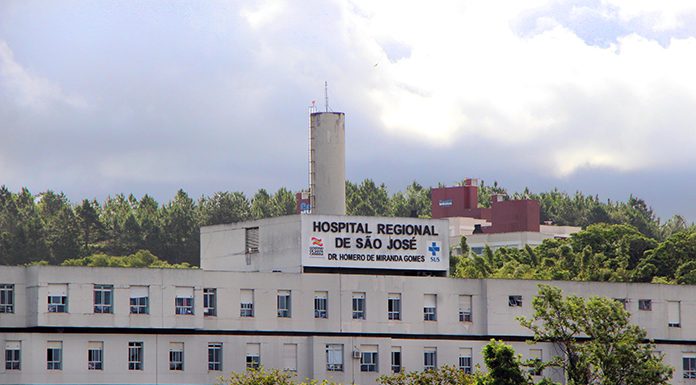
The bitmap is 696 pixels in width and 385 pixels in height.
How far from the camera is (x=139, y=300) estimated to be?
103750mm

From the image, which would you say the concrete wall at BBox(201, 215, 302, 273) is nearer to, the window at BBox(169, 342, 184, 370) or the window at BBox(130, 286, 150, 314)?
the window at BBox(169, 342, 184, 370)

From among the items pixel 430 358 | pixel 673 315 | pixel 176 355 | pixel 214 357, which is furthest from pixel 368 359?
pixel 673 315

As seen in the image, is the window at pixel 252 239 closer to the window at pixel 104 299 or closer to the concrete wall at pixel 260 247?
the concrete wall at pixel 260 247

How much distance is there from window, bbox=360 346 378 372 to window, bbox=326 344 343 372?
1566 millimetres

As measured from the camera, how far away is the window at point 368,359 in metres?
110

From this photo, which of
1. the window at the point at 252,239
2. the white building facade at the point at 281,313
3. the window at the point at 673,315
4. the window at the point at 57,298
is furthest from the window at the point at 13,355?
the window at the point at 673,315

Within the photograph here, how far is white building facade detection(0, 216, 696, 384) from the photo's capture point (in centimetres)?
10156

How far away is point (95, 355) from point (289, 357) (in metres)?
12.8

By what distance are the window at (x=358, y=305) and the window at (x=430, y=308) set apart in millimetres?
4535

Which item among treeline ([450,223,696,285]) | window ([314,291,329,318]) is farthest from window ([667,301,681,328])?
treeline ([450,223,696,285])

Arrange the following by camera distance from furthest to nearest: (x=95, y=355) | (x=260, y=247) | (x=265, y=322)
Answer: (x=260, y=247)
(x=265, y=322)
(x=95, y=355)

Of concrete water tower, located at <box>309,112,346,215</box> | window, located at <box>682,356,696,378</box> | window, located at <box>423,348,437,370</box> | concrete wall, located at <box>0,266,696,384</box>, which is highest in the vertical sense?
concrete water tower, located at <box>309,112,346,215</box>

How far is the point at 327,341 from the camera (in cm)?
10856

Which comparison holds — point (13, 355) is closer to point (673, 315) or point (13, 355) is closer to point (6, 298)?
point (6, 298)
